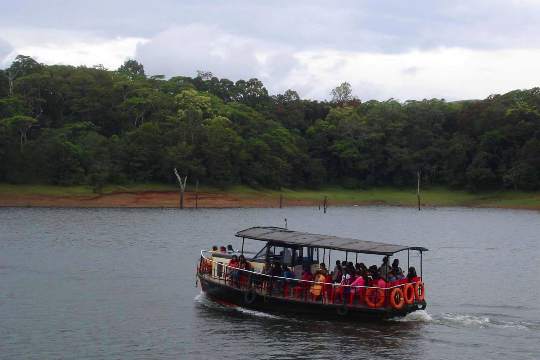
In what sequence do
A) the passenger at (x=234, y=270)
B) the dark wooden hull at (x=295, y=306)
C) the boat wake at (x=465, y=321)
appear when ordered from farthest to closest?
1. the passenger at (x=234, y=270)
2. the boat wake at (x=465, y=321)
3. the dark wooden hull at (x=295, y=306)

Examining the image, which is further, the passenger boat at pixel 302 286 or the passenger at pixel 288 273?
the passenger at pixel 288 273

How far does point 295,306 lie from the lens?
117ft

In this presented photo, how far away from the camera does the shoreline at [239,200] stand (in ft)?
348

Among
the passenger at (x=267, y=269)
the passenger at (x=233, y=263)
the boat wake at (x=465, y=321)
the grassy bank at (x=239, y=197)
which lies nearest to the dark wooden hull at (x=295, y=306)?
the boat wake at (x=465, y=321)

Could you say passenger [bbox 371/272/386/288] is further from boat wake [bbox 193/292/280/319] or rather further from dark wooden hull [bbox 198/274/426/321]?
boat wake [bbox 193/292/280/319]

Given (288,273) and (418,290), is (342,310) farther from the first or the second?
(418,290)

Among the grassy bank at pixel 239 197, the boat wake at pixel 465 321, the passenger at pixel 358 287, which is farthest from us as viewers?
the grassy bank at pixel 239 197

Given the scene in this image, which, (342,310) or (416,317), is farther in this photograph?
(416,317)

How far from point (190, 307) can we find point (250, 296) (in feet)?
11.1

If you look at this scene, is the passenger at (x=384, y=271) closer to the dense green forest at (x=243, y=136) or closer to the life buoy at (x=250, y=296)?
the life buoy at (x=250, y=296)

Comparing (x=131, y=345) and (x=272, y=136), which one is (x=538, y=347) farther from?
(x=272, y=136)

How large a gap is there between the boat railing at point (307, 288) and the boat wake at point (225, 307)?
0.94m

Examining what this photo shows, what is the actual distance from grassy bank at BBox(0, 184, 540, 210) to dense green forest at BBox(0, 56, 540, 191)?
1.70 metres

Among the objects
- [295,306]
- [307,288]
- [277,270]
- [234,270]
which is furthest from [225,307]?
[307,288]
